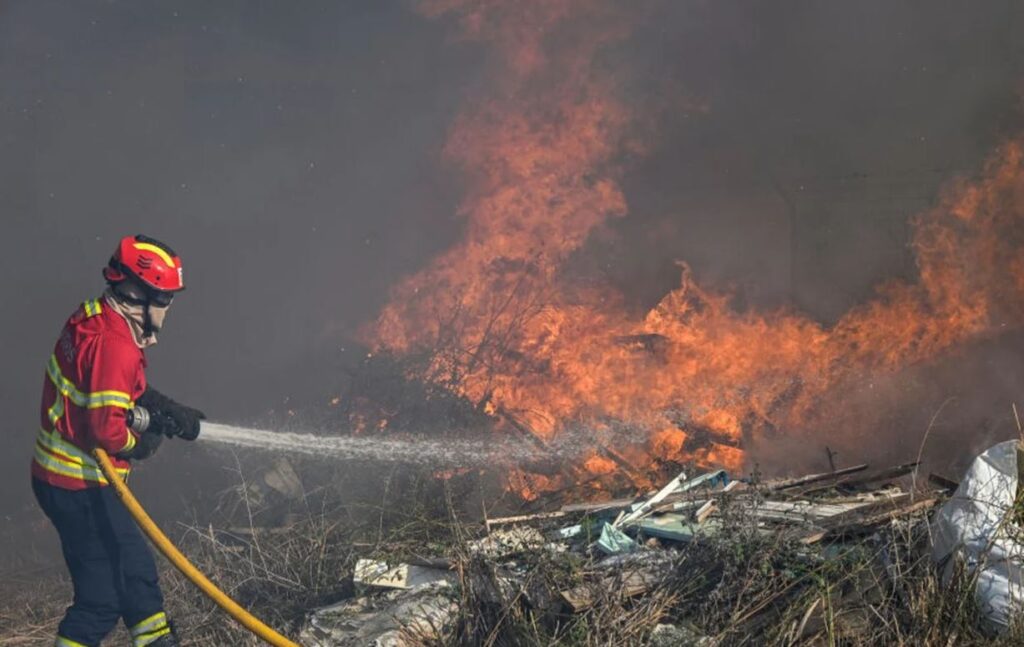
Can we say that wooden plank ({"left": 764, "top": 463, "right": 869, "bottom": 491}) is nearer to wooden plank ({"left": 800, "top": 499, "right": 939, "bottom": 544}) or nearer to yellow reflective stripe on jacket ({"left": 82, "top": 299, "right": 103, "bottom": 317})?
wooden plank ({"left": 800, "top": 499, "right": 939, "bottom": 544})

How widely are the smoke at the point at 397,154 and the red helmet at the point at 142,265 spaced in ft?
18.0

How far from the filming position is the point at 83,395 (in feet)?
14.7

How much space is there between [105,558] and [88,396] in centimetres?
83

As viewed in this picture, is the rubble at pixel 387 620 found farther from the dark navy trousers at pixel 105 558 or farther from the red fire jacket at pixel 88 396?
the red fire jacket at pixel 88 396

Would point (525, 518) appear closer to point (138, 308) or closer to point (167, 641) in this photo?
point (167, 641)

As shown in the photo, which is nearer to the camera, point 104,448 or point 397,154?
point 104,448

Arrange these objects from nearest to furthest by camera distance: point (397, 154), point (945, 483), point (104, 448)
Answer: point (104, 448), point (945, 483), point (397, 154)

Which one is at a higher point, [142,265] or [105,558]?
[142,265]

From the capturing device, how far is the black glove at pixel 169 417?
494cm

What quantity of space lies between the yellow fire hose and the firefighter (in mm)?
125

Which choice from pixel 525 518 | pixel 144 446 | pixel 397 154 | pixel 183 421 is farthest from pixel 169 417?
pixel 397 154

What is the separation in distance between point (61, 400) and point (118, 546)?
2.57 feet

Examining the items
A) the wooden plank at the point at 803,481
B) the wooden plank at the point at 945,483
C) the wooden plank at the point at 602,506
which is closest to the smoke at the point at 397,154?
the wooden plank at the point at 803,481

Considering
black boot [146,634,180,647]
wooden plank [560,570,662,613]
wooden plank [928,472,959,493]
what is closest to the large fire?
wooden plank [928,472,959,493]
